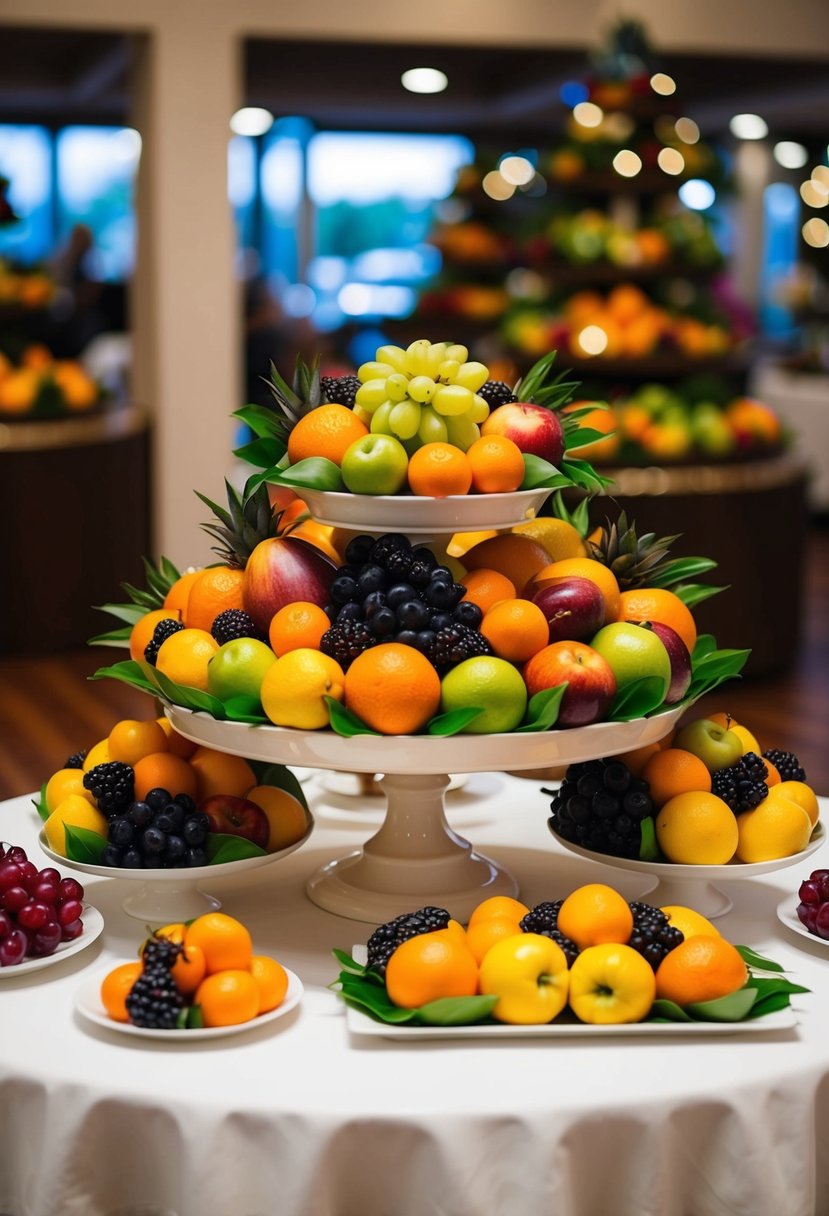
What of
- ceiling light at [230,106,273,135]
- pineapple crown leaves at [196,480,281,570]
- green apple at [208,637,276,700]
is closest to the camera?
green apple at [208,637,276,700]

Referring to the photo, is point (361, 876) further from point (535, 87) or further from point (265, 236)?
point (265, 236)

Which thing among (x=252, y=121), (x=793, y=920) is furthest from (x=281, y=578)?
(x=252, y=121)

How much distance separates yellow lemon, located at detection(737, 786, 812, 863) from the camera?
1902 mm

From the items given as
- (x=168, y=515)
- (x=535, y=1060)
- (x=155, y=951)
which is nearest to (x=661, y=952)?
(x=535, y=1060)

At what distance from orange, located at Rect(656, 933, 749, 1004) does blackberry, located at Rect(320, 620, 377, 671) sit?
482 millimetres

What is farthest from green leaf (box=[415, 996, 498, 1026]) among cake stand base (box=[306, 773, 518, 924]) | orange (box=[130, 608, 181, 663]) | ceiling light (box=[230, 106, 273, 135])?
ceiling light (box=[230, 106, 273, 135])

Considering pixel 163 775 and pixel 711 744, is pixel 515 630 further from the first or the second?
pixel 163 775

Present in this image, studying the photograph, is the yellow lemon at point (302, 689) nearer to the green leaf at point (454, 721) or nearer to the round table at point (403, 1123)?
the green leaf at point (454, 721)

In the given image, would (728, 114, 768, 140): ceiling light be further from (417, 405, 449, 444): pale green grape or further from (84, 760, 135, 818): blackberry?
(84, 760, 135, 818): blackberry

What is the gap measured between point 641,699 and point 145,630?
671 millimetres

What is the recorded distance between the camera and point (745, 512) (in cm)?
593

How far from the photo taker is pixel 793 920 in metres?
1.90

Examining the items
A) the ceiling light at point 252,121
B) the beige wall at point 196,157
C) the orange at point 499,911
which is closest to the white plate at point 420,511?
the orange at point 499,911

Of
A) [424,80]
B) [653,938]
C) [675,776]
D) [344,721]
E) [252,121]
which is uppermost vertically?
[252,121]
